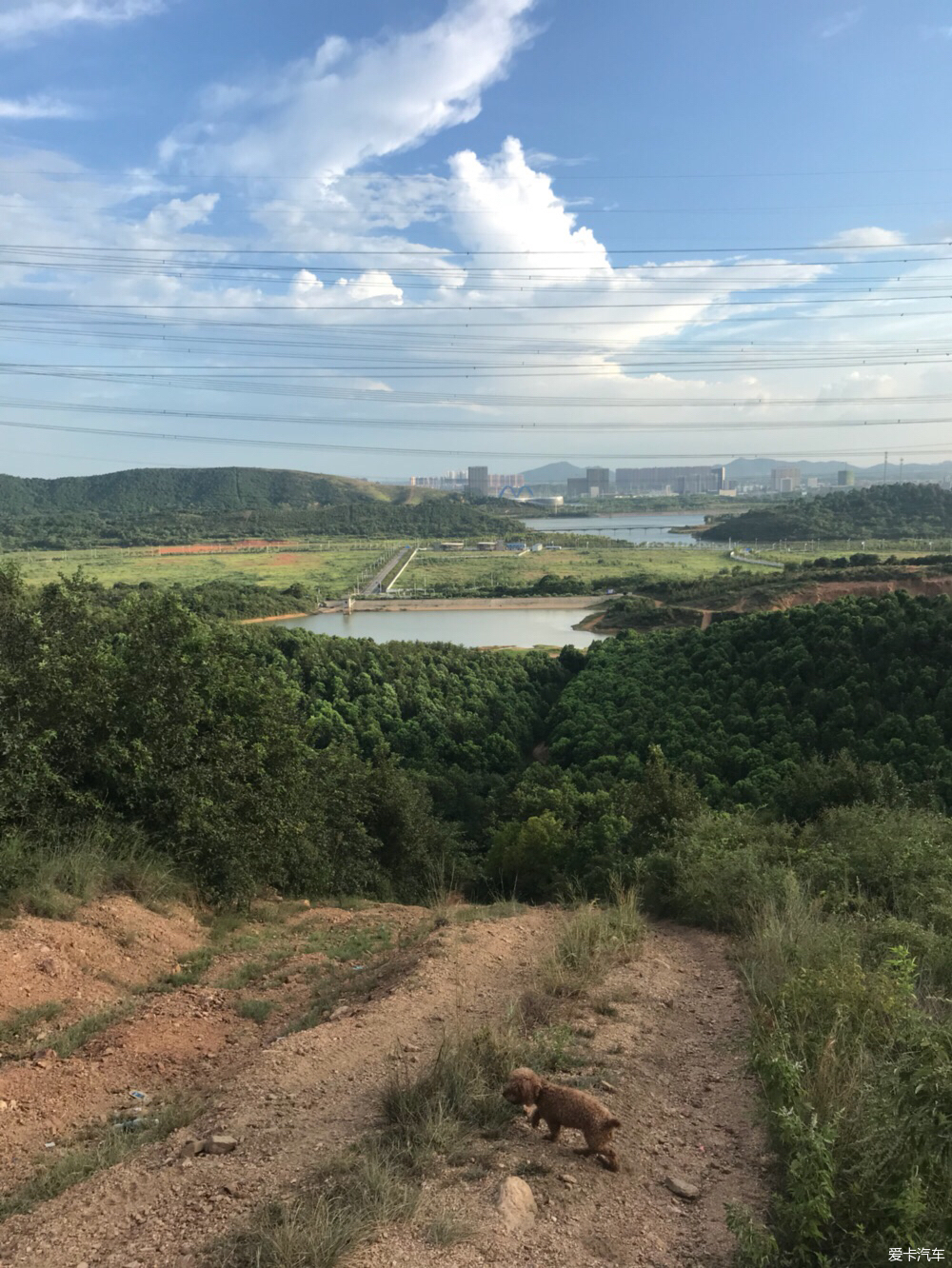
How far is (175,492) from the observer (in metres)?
159

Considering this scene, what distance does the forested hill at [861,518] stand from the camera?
8981 cm

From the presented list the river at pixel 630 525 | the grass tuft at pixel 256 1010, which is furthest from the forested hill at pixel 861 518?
the grass tuft at pixel 256 1010

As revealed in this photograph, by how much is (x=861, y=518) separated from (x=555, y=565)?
42507mm

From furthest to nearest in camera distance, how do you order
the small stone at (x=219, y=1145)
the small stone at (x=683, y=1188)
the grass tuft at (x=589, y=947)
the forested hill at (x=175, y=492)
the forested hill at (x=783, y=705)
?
→ 1. the forested hill at (x=175, y=492)
2. the forested hill at (x=783, y=705)
3. the grass tuft at (x=589, y=947)
4. the small stone at (x=219, y=1145)
5. the small stone at (x=683, y=1188)

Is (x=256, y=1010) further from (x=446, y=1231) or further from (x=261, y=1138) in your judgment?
(x=446, y=1231)

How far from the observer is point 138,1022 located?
18.4 ft

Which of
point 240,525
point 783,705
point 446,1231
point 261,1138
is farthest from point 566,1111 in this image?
point 240,525

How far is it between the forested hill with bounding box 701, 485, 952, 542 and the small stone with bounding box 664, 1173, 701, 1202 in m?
96.3

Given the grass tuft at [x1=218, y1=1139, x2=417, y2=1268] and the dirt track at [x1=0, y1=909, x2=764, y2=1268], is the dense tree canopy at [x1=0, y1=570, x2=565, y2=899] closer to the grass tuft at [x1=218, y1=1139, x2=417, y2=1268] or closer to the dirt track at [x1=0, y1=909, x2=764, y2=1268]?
the dirt track at [x1=0, y1=909, x2=764, y2=1268]

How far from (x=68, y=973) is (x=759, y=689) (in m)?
21.7

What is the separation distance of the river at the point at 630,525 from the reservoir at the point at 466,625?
55719 mm

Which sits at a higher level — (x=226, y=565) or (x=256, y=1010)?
(x=226, y=565)

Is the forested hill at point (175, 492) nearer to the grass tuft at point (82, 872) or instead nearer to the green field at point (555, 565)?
the green field at point (555, 565)

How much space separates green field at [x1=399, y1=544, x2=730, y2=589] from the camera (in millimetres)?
76938
